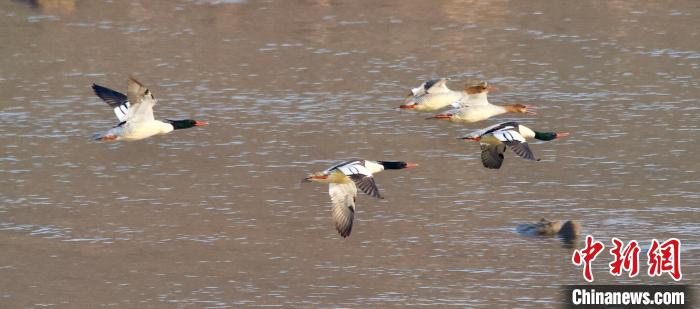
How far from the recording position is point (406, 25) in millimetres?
78125

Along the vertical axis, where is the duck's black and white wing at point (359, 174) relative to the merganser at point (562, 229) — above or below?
above

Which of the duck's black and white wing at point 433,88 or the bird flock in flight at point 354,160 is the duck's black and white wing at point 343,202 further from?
the duck's black and white wing at point 433,88

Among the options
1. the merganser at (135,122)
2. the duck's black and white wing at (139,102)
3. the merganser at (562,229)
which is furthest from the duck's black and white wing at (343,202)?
the merganser at (562,229)

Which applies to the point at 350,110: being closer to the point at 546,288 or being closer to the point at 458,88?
the point at 458,88

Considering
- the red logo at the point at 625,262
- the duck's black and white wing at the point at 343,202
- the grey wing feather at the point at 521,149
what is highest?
the grey wing feather at the point at 521,149

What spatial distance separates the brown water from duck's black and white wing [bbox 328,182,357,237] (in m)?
3.21

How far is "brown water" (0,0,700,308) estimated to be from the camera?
4519 cm

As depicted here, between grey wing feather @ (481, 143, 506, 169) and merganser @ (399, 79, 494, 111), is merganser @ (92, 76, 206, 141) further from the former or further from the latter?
merganser @ (399, 79, 494, 111)

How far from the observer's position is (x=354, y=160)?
133 feet

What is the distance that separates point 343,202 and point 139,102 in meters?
5.89

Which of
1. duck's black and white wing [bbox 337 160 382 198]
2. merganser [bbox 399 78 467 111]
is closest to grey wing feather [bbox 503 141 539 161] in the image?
duck's black and white wing [bbox 337 160 382 198]

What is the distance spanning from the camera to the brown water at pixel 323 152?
45.2 m

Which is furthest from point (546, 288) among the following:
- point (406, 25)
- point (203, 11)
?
point (203, 11)

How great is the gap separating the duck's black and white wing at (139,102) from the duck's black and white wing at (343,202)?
5.11 meters
